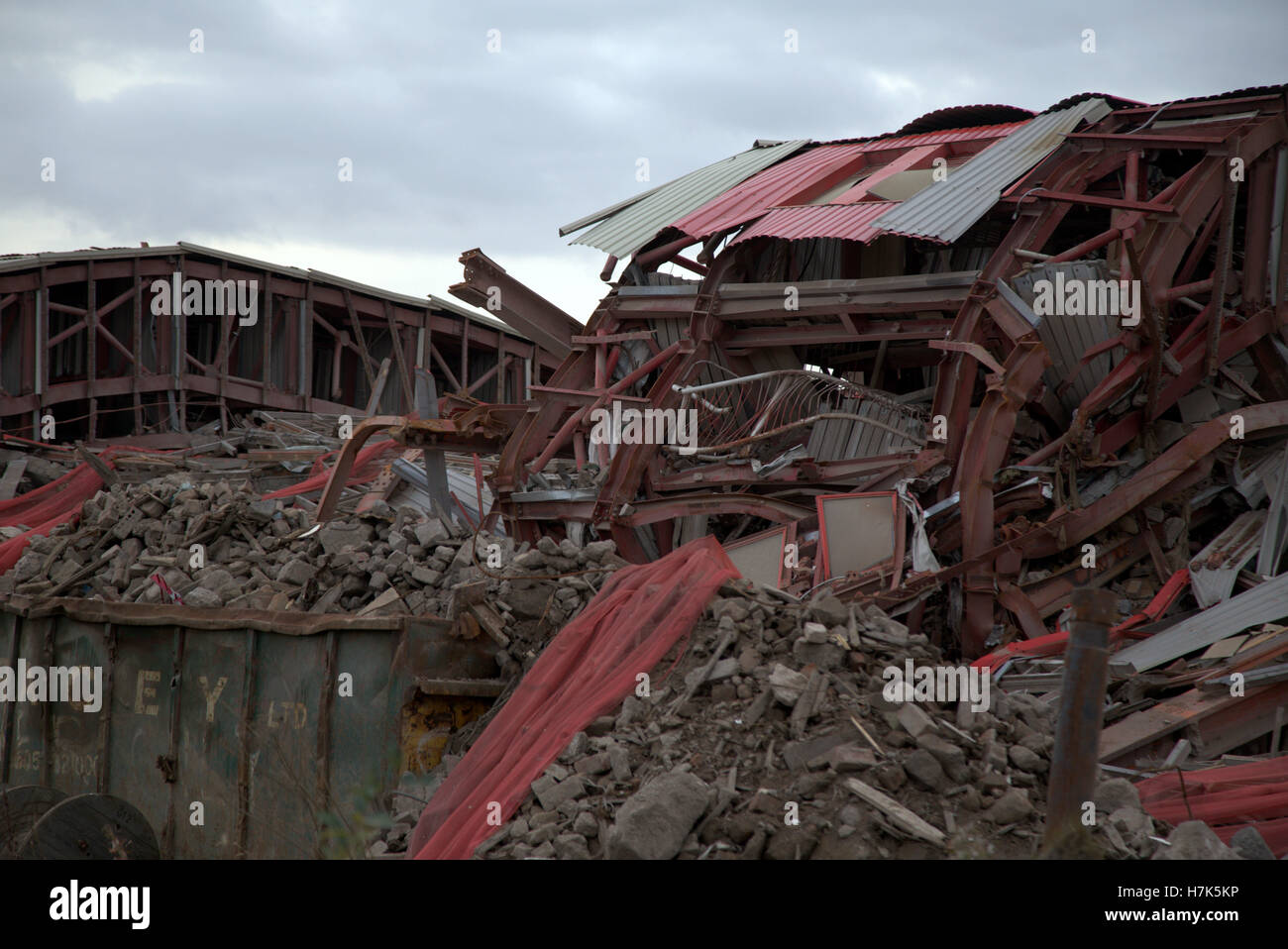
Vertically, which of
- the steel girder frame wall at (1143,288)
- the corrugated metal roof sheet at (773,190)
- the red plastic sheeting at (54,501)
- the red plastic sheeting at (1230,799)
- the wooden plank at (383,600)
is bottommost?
the red plastic sheeting at (1230,799)

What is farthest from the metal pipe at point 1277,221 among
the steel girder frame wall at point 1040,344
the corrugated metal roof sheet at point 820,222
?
the corrugated metal roof sheet at point 820,222

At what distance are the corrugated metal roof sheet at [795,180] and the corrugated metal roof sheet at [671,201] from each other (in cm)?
33

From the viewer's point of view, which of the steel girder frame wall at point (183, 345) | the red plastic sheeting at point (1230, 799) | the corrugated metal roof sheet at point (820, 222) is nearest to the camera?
the red plastic sheeting at point (1230, 799)

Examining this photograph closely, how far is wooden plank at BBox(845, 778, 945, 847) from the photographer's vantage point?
18.0 ft

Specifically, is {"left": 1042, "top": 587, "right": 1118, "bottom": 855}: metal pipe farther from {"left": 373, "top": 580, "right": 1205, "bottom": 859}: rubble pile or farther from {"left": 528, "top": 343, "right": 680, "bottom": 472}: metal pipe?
{"left": 528, "top": 343, "right": 680, "bottom": 472}: metal pipe

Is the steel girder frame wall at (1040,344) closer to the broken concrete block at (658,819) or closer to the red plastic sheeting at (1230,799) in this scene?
the red plastic sheeting at (1230,799)

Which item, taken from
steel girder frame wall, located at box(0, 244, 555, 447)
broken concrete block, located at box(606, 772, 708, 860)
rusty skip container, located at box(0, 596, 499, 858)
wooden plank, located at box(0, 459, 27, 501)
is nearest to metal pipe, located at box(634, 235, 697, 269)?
rusty skip container, located at box(0, 596, 499, 858)

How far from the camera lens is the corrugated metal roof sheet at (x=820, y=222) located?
42.9 feet

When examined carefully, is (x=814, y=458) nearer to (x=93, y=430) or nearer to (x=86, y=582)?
(x=86, y=582)

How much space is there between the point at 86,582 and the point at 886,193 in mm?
9846

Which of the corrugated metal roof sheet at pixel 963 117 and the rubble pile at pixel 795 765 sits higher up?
the corrugated metal roof sheet at pixel 963 117

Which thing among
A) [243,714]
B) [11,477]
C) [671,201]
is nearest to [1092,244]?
[671,201]

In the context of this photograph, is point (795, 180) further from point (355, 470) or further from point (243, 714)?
point (243, 714)

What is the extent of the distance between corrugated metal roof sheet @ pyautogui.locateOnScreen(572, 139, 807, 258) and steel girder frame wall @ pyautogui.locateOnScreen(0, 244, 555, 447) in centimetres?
802
